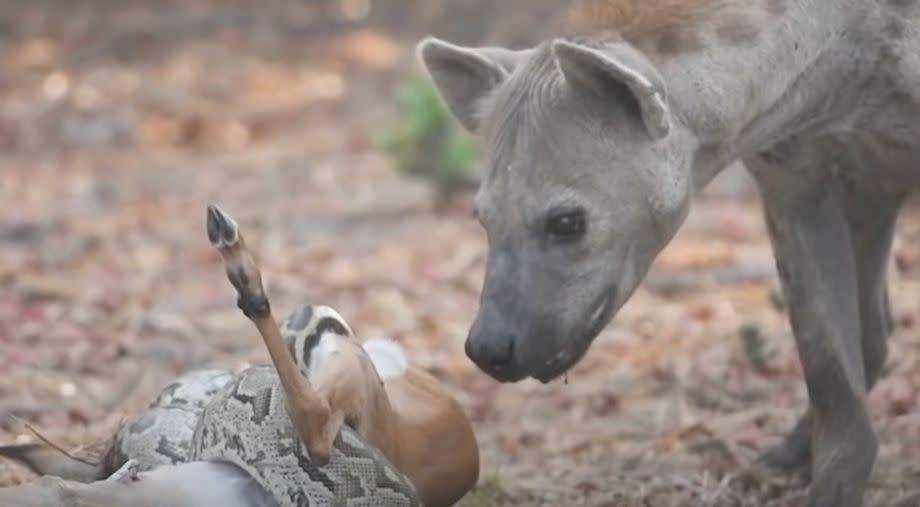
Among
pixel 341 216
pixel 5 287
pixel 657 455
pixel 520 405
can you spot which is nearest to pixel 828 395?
pixel 657 455

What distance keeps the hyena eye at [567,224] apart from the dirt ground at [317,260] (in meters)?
1.07

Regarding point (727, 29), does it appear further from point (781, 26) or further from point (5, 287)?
point (5, 287)

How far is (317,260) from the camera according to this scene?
881cm

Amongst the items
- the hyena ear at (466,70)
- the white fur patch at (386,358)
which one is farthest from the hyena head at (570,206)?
the white fur patch at (386,358)

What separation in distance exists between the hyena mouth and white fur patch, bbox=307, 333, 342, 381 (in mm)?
512

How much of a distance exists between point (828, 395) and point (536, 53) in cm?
128

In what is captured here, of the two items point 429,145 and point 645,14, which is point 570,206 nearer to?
point 645,14

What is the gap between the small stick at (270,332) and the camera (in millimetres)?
3957

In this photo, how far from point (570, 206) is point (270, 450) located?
0.87 meters

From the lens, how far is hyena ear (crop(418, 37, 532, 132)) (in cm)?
477

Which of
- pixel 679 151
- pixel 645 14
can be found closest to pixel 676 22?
pixel 645 14

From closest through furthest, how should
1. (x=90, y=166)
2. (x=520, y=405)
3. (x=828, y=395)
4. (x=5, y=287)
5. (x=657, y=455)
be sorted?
(x=828, y=395) < (x=657, y=455) < (x=520, y=405) < (x=5, y=287) < (x=90, y=166)

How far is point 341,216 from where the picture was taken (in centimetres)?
986

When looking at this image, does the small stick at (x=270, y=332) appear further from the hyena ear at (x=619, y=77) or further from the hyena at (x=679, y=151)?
the hyena ear at (x=619, y=77)
